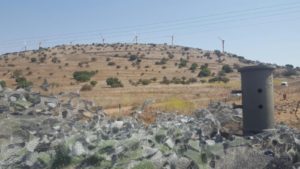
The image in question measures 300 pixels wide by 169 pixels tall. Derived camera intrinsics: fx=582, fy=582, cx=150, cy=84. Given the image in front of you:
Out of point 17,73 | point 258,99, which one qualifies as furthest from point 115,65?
point 258,99

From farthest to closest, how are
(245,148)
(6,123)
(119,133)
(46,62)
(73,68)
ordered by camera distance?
(46,62) → (73,68) → (6,123) → (119,133) → (245,148)

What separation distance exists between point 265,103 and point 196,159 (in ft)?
11.7

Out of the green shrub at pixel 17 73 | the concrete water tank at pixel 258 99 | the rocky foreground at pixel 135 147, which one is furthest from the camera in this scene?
the green shrub at pixel 17 73

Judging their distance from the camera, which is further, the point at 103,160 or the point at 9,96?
the point at 9,96

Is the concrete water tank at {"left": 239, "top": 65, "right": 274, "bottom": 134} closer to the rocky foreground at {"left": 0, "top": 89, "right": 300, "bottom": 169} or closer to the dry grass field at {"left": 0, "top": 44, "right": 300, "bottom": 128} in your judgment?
the rocky foreground at {"left": 0, "top": 89, "right": 300, "bottom": 169}

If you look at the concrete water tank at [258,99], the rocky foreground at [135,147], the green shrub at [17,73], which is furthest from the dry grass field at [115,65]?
the rocky foreground at [135,147]

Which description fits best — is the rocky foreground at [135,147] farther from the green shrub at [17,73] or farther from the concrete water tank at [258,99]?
the green shrub at [17,73]

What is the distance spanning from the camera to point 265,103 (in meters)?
9.81

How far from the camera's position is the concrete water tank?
9.77 m

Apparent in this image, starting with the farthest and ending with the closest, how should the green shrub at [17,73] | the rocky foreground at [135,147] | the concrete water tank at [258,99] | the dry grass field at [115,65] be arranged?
the green shrub at [17,73] → the dry grass field at [115,65] → the concrete water tank at [258,99] → the rocky foreground at [135,147]

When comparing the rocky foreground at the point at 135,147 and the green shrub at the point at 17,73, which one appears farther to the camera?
the green shrub at the point at 17,73

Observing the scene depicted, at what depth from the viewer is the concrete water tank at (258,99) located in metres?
9.77

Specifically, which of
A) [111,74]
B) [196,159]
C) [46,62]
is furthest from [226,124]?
[46,62]

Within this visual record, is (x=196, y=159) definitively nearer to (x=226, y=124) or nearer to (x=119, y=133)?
(x=119, y=133)
